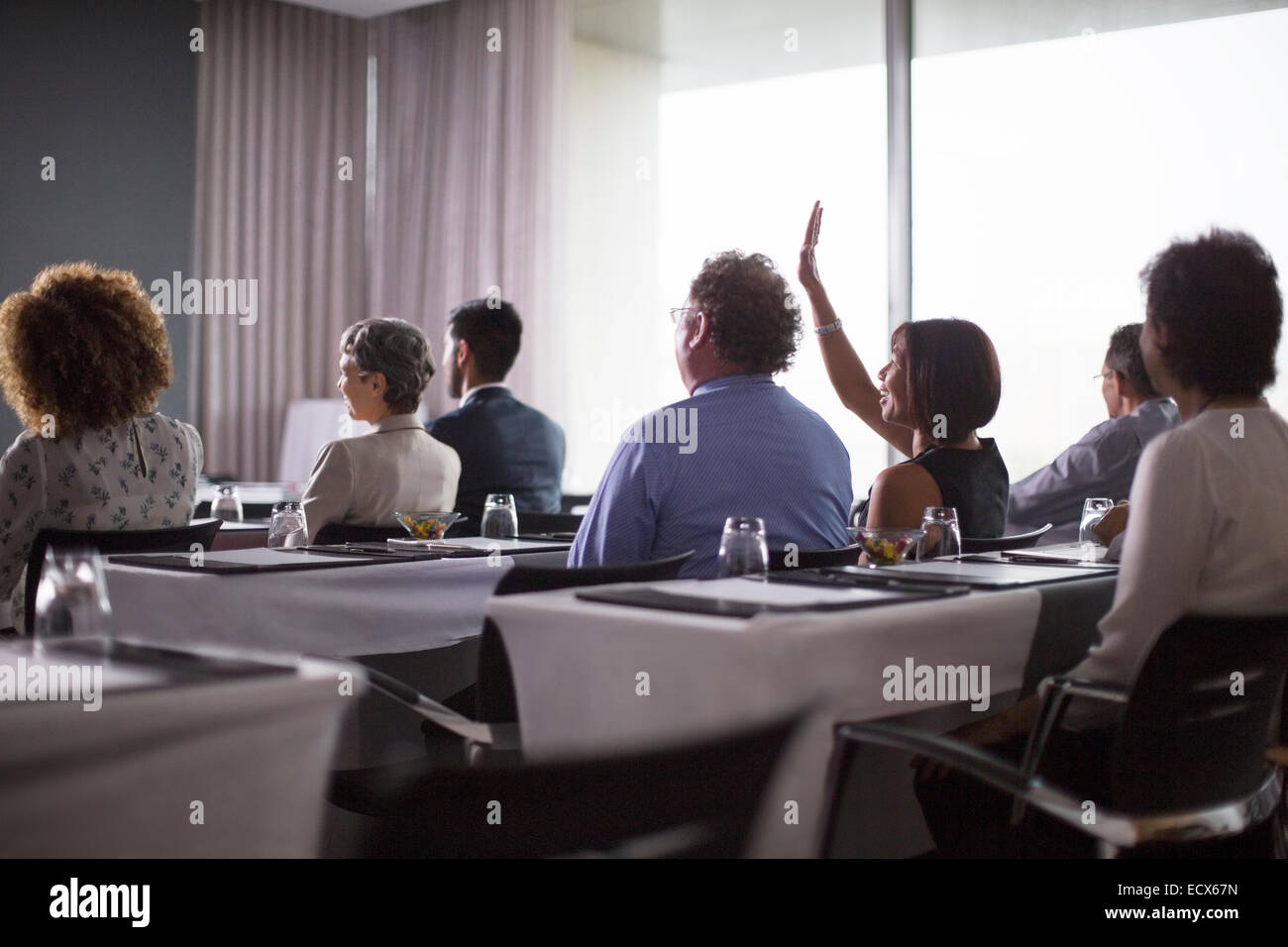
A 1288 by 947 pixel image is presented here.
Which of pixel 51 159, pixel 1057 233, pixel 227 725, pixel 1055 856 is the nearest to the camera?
pixel 227 725

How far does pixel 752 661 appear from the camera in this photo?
1.64m

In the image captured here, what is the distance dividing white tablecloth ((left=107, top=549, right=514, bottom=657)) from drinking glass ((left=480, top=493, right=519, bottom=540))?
1.24ft

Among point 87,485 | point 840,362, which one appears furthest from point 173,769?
point 840,362

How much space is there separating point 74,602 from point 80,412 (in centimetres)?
165

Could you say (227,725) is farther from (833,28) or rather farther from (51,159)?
(51,159)

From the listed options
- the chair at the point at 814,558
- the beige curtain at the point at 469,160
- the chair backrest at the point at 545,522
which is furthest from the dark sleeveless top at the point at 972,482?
the beige curtain at the point at 469,160

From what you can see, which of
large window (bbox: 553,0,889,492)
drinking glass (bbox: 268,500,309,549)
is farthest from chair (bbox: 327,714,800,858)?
large window (bbox: 553,0,889,492)

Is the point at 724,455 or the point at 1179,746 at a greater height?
the point at 724,455

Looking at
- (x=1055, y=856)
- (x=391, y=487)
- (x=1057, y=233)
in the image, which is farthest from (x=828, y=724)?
(x=1057, y=233)

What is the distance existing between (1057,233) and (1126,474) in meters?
1.70

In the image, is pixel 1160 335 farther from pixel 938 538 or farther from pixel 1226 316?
pixel 938 538

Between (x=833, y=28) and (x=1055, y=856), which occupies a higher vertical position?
(x=833, y=28)

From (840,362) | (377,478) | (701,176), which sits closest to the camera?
(377,478)

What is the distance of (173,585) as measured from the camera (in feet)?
8.10
